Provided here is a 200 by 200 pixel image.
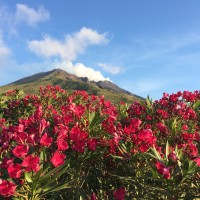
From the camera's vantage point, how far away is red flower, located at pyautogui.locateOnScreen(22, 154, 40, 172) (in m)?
2.88

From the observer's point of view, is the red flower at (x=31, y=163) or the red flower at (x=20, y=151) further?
the red flower at (x=20, y=151)

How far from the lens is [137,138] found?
3.93 m

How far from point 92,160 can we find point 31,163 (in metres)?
1.45

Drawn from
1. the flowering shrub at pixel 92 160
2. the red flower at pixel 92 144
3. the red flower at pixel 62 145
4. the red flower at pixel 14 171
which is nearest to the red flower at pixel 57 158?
the flowering shrub at pixel 92 160

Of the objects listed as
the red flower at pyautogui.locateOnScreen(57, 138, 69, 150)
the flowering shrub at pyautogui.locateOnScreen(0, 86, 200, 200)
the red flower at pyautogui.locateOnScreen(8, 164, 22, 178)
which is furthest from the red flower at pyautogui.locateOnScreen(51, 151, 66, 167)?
the red flower at pyautogui.locateOnScreen(8, 164, 22, 178)

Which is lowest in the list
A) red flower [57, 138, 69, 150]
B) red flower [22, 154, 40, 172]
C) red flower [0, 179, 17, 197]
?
red flower [0, 179, 17, 197]

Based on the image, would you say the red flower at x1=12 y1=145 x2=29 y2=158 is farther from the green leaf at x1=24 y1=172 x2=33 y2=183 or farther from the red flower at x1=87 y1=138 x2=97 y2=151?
the red flower at x1=87 y1=138 x2=97 y2=151

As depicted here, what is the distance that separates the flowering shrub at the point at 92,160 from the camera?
302cm

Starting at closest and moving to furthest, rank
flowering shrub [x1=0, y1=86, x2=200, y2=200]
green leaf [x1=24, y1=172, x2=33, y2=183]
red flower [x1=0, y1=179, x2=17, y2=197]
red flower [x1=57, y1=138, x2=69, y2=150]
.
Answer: red flower [x1=0, y1=179, x2=17, y2=197]
green leaf [x1=24, y1=172, x2=33, y2=183]
flowering shrub [x1=0, y1=86, x2=200, y2=200]
red flower [x1=57, y1=138, x2=69, y2=150]

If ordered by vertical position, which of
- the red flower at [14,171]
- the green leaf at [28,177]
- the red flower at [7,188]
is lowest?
the red flower at [7,188]

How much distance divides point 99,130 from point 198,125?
4.43 metres

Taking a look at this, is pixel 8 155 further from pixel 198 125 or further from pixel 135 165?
pixel 198 125

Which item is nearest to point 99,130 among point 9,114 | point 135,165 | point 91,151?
point 91,151

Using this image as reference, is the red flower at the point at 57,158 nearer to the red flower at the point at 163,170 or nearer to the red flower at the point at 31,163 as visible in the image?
the red flower at the point at 31,163
